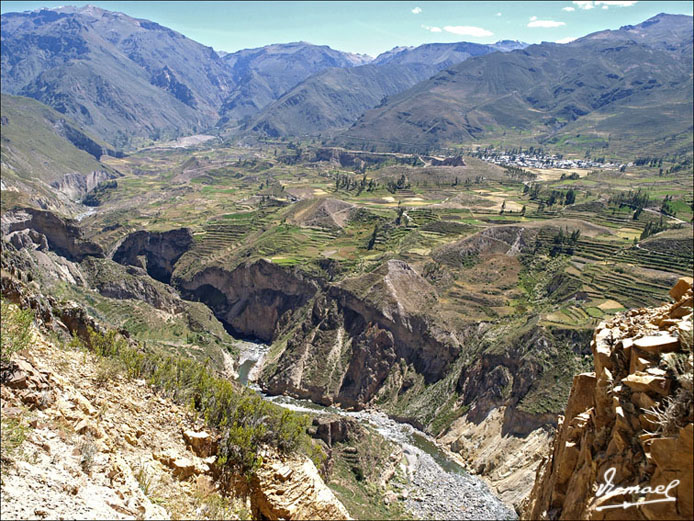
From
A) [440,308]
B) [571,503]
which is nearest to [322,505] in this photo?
[571,503]

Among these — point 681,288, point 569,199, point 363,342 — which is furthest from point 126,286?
point 569,199

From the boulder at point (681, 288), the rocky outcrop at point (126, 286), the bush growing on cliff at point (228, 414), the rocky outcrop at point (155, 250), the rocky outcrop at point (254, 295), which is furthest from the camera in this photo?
the rocky outcrop at point (155, 250)

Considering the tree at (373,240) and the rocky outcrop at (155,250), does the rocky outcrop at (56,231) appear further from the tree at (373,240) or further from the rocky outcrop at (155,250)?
the tree at (373,240)

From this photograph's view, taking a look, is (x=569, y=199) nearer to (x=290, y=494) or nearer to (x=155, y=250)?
(x=155, y=250)

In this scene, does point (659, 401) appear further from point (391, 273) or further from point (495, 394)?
point (391, 273)

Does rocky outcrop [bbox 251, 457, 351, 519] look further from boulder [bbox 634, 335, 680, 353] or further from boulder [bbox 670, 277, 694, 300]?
boulder [bbox 670, 277, 694, 300]

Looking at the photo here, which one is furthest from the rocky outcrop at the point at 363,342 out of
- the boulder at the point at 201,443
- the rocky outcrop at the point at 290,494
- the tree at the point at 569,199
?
the tree at the point at 569,199
